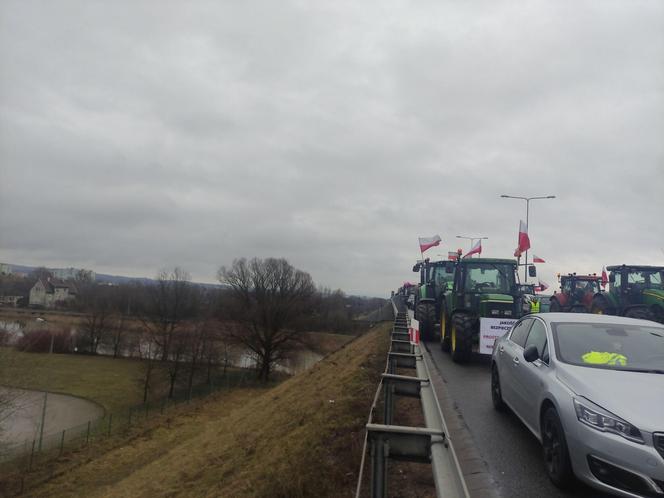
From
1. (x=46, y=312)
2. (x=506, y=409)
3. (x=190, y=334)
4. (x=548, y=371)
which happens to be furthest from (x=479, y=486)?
(x=46, y=312)

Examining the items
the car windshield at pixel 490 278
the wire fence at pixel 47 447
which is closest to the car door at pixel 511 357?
the car windshield at pixel 490 278

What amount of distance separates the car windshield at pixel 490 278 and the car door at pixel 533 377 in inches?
280

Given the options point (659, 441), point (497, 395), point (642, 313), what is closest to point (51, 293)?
point (642, 313)

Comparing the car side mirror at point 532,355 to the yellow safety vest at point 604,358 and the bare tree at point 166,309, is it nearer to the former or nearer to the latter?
the yellow safety vest at point 604,358

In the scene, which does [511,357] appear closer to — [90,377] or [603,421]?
[603,421]

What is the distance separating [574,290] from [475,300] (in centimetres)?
1352

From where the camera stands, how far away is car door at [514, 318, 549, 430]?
4.90 meters

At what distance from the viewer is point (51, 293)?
65625 millimetres

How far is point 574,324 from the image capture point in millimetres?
5516

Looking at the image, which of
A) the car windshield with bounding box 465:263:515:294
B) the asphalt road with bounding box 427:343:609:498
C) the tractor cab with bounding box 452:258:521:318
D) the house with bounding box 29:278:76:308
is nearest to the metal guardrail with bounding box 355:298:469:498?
the asphalt road with bounding box 427:343:609:498

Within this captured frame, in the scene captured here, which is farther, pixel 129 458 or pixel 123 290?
pixel 123 290

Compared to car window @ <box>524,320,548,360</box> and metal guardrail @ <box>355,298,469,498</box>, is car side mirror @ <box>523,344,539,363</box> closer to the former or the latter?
car window @ <box>524,320,548,360</box>

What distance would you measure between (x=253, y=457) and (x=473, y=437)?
554 centimetres

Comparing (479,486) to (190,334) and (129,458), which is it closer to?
(129,458)
